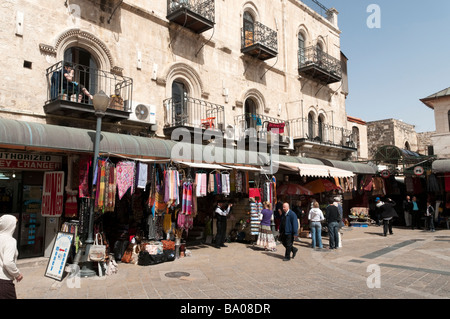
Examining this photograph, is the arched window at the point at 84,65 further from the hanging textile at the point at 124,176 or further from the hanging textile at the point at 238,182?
the hanging textile at the point at 238,182

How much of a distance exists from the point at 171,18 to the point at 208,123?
15.4ft

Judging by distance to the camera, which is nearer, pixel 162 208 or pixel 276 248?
pixel 162 208

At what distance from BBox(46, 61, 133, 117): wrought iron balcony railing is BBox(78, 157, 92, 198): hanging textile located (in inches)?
68.2

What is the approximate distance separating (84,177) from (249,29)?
43.1ft

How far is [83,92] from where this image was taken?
10.9 metres

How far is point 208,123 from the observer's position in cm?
1398

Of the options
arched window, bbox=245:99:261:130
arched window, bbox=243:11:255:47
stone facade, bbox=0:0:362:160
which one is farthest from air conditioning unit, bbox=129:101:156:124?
arched window, bbox=243:11:255:47

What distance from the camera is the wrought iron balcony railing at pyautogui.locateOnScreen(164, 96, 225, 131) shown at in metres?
13.4

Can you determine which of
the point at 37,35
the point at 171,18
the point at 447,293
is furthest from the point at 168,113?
the point at 447,293

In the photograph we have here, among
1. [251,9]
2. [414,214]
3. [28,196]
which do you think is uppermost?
[251,9]

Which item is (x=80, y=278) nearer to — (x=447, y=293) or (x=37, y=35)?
(x=37, y=35)

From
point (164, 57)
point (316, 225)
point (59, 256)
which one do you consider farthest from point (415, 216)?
point (59, 256)

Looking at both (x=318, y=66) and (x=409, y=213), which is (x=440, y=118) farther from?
(x=318, y=66)

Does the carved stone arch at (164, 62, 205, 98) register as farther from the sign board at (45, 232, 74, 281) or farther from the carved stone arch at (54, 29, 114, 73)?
the sign board at (45, 232, 74, 281)
